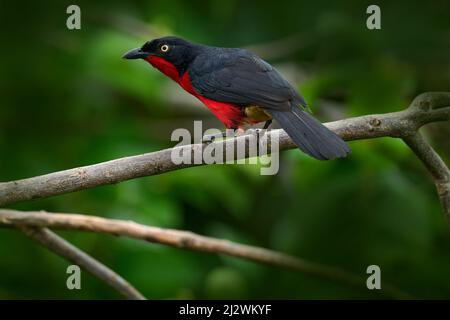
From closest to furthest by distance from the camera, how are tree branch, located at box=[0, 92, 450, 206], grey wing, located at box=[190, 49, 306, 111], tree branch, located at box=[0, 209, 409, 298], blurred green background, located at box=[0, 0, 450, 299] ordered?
tree branch, located at box=[0, 92, 450, 206] < grey wing, located at box=[190, 49, 306, 111] < tree branch, located at box=[0, 209, 409, 298] < blurred green background, located at box=[0, 0, 450, 299]

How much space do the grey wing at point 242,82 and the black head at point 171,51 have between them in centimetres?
12

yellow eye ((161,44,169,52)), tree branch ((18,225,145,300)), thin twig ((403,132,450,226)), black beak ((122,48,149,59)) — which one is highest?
yellow eye ((161,44,169,52))

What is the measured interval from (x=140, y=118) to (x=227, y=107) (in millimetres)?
2520

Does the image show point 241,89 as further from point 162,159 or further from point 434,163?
point 434,163

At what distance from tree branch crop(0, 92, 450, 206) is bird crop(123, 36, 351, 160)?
129 mm

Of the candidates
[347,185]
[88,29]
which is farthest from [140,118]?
[347,185]

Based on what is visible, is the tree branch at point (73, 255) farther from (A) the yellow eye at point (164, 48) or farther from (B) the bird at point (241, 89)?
(A) the yellow eye at point (164, 48)

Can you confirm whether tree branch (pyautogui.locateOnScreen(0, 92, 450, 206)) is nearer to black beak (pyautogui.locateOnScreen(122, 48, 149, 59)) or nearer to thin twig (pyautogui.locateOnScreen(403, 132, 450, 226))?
thin twig (pyautogui.locateOnScreen(403, 132, 450, 226))

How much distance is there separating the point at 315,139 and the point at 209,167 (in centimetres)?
198

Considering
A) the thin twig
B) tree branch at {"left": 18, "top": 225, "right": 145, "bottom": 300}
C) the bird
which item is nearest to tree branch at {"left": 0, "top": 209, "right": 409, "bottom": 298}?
tree branch at {"left": 18, "top": 225, "right": 145, "bottom": 300}

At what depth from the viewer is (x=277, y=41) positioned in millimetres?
6227

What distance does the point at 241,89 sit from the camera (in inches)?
144

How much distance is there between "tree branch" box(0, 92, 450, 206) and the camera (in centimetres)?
303
